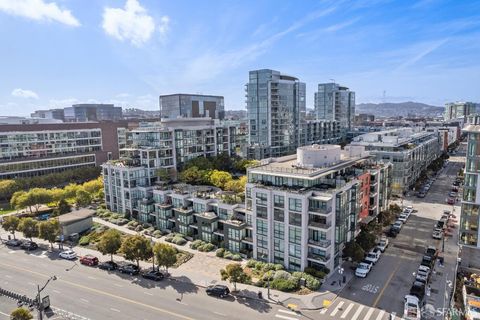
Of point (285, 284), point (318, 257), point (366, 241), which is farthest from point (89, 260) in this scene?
point (366, 241)

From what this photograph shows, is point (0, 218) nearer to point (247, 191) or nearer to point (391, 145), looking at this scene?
point (247, 191)

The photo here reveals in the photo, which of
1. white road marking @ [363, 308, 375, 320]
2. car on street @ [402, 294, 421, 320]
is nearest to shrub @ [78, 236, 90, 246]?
white road marking @ [363, 308, 375, 320]

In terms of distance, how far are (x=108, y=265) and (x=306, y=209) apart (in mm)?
33787

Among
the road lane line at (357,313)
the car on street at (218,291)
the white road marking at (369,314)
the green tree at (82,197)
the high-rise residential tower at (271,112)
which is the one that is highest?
the high-rise residential tower at (271,112)

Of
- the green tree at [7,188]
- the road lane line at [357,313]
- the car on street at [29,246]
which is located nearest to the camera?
the road lane line at [357,313]

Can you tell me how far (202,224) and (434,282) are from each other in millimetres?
39086

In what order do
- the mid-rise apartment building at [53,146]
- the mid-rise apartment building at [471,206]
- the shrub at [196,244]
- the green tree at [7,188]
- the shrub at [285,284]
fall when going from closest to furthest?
the shrub at [285,284]
the mid-rise apartment building at [471,206]
the shrub at [196,244]
the green tree at [7,188]
the mid-rise apartment building at [53,146]

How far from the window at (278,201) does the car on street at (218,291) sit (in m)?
14.3

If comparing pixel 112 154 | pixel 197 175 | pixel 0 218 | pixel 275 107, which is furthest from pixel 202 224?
pixel 112 154

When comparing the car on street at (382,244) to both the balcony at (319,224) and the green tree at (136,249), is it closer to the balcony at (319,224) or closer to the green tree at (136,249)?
the balcony at (319,224)

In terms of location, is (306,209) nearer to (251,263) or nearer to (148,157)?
(251,263)

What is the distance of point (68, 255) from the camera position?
58.8 meters

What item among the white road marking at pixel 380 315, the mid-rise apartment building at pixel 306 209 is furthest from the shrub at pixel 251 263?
the white road marking at pixel 380 315

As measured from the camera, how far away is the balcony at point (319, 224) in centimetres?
4788
